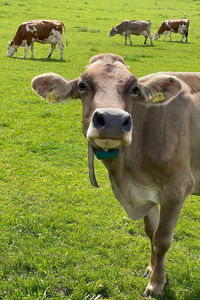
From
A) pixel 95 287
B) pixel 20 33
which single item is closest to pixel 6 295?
pixel 95 287

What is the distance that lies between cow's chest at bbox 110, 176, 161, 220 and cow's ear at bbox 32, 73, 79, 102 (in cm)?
94

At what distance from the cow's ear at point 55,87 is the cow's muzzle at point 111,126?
103 centimetres

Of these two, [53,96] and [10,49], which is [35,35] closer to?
[10,49]

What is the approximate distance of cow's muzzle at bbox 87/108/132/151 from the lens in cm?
222

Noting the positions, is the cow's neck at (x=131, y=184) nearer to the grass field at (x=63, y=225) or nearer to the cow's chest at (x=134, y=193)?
the cow's chest at (x=134, y=193)

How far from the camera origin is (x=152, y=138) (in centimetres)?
325

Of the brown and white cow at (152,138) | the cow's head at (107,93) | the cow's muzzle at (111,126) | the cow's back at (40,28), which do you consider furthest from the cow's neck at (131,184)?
the cow's back at (40,28)

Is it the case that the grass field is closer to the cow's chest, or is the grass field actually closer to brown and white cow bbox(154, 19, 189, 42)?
the cow's chest

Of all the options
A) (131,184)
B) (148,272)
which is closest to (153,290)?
(148,272)

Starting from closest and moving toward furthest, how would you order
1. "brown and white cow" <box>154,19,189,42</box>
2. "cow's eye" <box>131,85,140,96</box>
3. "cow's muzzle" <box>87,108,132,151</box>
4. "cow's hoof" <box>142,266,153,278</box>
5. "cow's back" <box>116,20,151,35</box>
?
1. "cow's muzzle" <box>87,108,132,151</box>
2. "cow's eye" <box>131,85,140,96</box>
3. "cow's hoof" <box>142,266,153,278</box>
4. "cow's back" <box>116,20,151,35</box>
5. "brown and white cow" <box>154,19,189,42</box>

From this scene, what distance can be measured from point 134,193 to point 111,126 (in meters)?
1.42

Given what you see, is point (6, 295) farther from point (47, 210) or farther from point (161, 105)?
point (161, 105)

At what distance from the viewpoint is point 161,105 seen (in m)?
3.32

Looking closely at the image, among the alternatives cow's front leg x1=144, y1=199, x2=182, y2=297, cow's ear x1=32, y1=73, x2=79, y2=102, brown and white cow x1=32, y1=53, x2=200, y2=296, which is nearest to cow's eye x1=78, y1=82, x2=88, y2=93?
brown and white cow x1=32, y1=53, x2=200, y2=296
